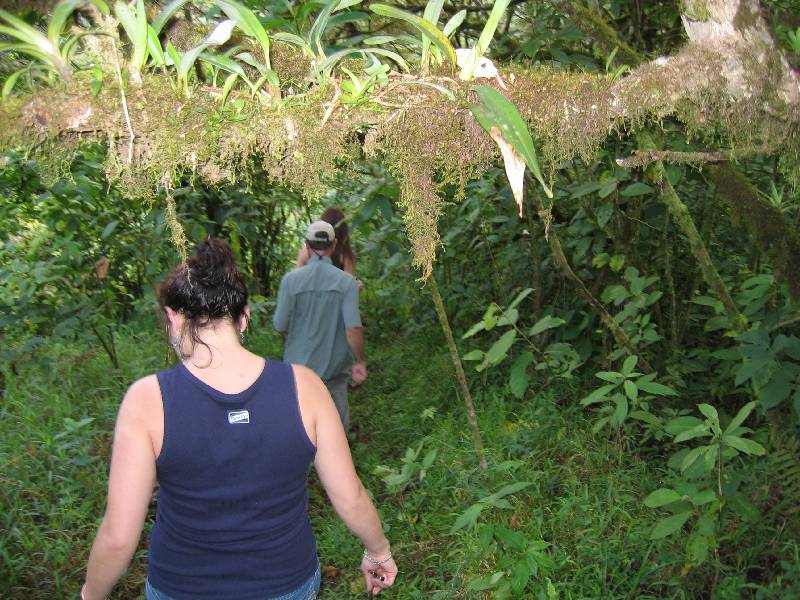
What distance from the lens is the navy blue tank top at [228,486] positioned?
1.55 meters

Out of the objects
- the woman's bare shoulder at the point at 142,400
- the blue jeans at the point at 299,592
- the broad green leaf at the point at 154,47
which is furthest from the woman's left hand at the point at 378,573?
the broad green leaf at the point at 154,47

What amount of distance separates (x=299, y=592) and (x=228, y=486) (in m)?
0.36

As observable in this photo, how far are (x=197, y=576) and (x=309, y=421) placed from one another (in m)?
0.45

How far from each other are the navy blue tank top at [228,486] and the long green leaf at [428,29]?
0.82 meters

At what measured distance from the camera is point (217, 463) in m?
1.55

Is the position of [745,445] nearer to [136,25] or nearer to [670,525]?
[670,525]

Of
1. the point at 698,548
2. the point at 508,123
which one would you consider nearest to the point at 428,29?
the point at 508,123

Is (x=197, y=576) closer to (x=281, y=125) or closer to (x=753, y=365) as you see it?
(x=281, y=125)

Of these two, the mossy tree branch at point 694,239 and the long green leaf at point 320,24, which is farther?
the mossy tree branch at point 694,239

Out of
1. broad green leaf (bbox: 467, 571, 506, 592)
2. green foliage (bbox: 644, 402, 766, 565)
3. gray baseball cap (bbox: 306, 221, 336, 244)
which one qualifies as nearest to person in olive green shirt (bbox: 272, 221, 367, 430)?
gray baseball cap (bbox: 306, 221, 336, 244)

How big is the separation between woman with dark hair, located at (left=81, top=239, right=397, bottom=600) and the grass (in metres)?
0.98

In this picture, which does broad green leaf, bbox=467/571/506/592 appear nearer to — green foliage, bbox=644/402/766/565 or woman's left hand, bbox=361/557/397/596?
green foliage, bbox=644/402/766/565

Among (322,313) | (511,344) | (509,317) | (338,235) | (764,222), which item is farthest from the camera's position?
(338,235)

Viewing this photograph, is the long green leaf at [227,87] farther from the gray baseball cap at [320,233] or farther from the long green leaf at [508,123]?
the gray baseball cap at [320,233]
